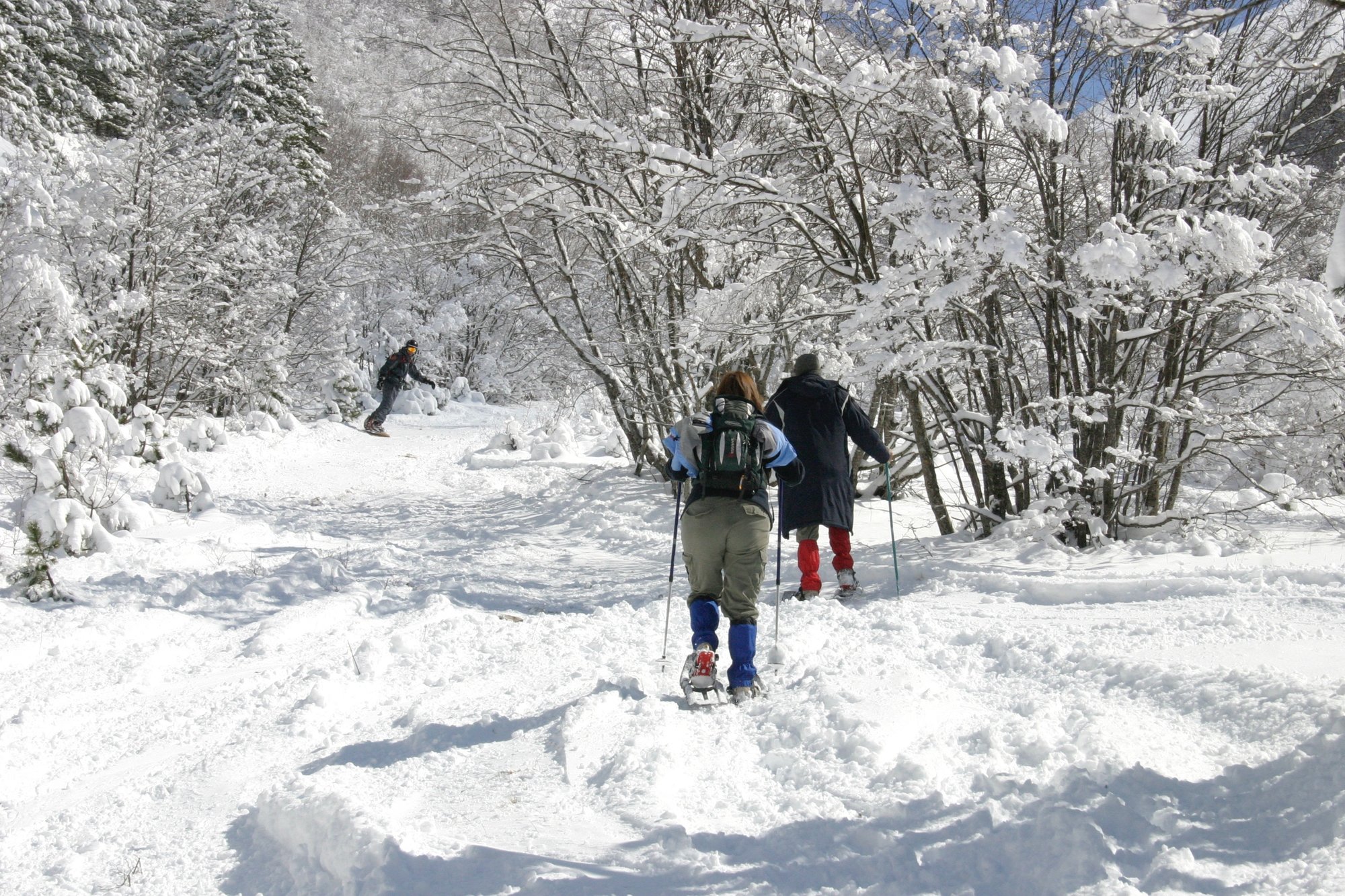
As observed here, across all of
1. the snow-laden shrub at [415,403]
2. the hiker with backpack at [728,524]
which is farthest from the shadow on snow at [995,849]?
the snow-laden shrub at [415,403]

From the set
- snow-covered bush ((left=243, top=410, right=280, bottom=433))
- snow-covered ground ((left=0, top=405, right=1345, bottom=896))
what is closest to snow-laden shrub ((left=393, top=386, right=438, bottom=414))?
snow-covered bush ((left=243, top=410, right=280, bottom=433))

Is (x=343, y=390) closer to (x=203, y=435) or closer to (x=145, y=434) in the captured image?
(x=203, y=435)

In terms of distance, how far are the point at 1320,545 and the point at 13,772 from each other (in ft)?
24.1

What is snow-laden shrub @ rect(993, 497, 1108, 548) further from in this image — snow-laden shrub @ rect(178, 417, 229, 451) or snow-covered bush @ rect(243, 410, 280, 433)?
snow-covered bush @ rect(243, 410, 280, 433)

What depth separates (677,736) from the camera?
3188 mm

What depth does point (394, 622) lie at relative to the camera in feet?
17.7

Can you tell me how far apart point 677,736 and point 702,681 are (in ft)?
1.31

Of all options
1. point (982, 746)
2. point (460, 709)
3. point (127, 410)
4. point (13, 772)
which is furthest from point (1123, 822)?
point (127, 410)

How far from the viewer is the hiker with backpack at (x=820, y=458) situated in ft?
17.9

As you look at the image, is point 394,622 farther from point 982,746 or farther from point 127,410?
point 127,410

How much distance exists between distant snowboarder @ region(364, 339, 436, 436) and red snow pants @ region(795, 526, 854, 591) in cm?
1331

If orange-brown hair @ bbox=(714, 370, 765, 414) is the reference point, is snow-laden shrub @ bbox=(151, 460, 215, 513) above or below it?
below

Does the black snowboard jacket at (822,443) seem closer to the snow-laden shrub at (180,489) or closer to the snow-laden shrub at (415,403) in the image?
the snow-laden shrub at (180,489)

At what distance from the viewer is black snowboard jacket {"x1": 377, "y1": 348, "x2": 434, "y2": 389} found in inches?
676
